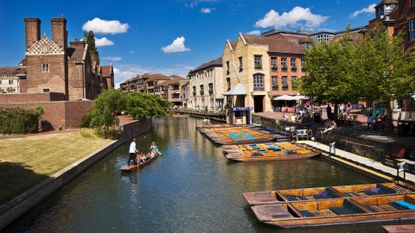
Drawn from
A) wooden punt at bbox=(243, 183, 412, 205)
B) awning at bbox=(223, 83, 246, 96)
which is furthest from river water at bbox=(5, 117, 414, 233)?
awning at bbox=(223, 83, 246, 96)

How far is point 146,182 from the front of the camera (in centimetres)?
1944

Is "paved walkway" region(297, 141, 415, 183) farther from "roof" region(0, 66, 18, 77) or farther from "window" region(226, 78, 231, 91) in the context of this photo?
"roof" region(0, 66, 18, 77)

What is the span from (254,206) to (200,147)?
1967 centimetres

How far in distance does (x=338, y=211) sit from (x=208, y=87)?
→ 65.4 metres

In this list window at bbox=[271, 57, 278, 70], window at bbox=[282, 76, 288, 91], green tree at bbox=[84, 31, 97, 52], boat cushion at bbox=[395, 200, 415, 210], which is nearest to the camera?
boat cushion at bbox=[395, 200, 415, 210]

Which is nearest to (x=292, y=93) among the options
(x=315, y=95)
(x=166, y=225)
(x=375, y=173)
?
(x=315, y=95)

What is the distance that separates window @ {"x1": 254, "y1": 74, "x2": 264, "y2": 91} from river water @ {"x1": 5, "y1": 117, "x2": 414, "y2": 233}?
30.7m

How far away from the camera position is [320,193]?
14.6m

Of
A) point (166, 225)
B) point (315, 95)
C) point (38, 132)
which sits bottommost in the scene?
point (166, 225)

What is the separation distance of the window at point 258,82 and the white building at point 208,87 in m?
13.7

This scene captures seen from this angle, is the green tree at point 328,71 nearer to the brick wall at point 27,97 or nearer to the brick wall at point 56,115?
the brick wall at point 56,115

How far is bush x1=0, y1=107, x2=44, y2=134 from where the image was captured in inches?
1241

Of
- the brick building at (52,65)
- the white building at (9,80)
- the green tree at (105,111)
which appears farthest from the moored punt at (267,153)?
the white building at (9,80)

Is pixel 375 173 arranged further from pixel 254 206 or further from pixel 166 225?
pixel 166 225
